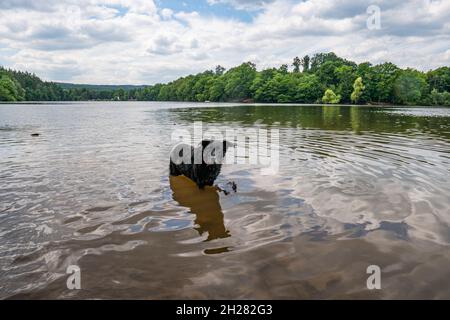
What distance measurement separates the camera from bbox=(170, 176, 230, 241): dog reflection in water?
6.34 m

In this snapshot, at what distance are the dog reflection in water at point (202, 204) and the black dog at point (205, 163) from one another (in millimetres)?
254

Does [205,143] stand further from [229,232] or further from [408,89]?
[408,89]

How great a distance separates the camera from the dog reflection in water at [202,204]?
634 cm

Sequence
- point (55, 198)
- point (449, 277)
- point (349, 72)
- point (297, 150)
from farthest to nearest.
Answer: point (349, 72) → point (297, 150) → point (55, 198) → point (449, 277)

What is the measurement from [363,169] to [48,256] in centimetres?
988

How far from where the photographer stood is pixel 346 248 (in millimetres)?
5465

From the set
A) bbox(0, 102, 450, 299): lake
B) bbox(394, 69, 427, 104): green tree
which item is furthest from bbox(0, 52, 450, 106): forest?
bbox(0, 102, 450, 299): lake

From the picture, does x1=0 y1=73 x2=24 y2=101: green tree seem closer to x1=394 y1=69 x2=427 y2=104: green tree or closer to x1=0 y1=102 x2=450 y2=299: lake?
x1=0 y1=102 x2=450 y2=299: lake

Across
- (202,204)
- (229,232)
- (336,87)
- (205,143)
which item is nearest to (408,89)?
(336,87)

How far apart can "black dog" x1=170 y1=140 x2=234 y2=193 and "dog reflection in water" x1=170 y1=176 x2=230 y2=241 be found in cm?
25

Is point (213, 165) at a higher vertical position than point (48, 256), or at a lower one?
higher
